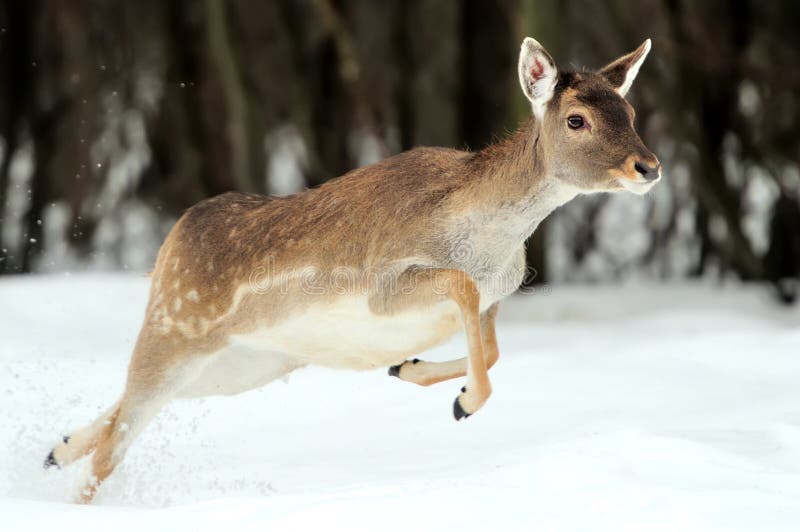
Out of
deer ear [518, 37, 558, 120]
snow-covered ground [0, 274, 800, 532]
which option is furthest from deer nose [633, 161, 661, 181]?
snow-covered ground [0, 274, 800, 532]

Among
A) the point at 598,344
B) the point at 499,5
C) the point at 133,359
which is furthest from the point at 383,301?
the point at 499,5

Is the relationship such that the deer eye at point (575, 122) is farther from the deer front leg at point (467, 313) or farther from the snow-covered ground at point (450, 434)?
the snow-covered ground at point (450, 434)

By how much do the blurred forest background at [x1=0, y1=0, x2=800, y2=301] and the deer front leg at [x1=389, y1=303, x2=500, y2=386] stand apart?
665 centimetres

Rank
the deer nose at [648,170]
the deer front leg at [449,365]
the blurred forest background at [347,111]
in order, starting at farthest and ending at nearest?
the blurred forest background at [347,111]
the deer front leg at [449,365]
the deer nose at [648,170]

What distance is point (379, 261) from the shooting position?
576cm

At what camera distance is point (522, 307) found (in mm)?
12055

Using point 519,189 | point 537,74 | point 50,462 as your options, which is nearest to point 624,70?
point 537,74

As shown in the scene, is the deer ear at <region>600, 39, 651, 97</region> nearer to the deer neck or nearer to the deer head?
the deer head

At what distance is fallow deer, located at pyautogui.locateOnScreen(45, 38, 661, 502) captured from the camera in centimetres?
547

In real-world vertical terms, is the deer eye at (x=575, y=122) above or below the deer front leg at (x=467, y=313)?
above

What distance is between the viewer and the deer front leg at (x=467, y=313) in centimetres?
539

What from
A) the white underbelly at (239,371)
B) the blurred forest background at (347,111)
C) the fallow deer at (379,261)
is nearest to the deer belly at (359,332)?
the fallow deer at (379,261)

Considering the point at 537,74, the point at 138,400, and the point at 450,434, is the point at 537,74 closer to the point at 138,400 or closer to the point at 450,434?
the point at 138,400

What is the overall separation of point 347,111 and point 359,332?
841 cm
